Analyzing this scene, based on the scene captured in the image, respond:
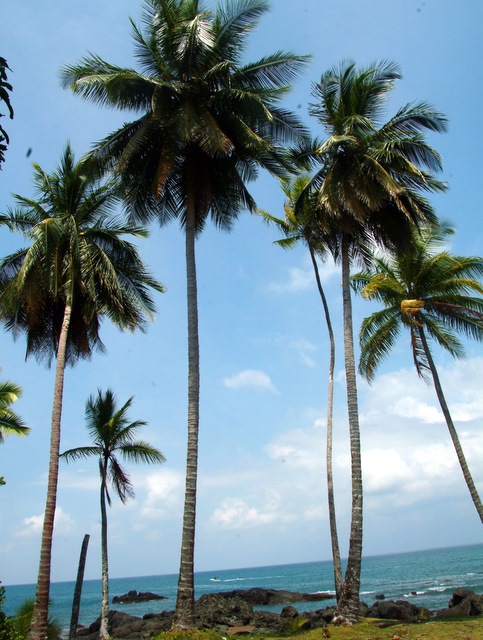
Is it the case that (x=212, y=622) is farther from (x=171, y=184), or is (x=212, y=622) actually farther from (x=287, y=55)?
(x=287, y=55)

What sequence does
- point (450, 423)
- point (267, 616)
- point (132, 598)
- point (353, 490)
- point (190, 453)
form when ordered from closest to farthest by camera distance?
1. point (190, 453)
2. point (353, 490)
3. point (450, 423)
4. point (267, 616)
5. point (132, 598)

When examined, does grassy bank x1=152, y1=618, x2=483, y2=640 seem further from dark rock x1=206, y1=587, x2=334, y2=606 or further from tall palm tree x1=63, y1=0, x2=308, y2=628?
dark rock x1=206, y1=587, x2=334, y2=606

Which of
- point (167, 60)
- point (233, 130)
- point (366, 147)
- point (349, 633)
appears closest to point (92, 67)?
point (167, 60)

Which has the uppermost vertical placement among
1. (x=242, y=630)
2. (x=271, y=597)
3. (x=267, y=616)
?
(x=271, y=597)

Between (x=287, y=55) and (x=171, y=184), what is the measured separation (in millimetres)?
5017

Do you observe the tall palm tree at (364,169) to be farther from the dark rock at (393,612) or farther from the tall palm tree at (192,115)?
the dark rock at (393,612)

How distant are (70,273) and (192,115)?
20.2ft

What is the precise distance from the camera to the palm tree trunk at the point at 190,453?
1276cm

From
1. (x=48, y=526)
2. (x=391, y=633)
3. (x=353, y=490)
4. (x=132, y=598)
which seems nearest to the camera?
(x=391, y=633)

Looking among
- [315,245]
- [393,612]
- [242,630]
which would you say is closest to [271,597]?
[242,630]

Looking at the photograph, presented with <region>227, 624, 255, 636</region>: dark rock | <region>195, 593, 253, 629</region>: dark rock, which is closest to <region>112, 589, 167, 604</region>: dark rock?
<region>195, 593, 253, 629</region>: dark rock

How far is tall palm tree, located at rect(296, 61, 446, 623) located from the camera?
1702 centimetres

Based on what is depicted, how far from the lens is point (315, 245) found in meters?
22.3

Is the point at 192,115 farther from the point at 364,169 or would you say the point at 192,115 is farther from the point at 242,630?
the point at 242,630
